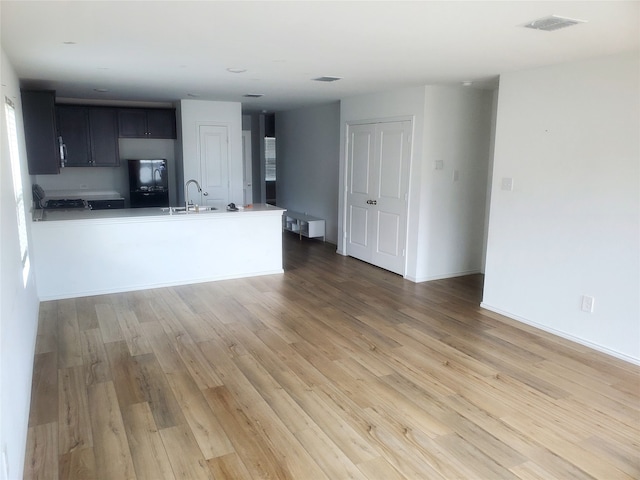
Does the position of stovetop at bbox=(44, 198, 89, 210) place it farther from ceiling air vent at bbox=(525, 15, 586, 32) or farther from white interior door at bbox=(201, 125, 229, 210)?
ceiling air vent at bbox=(525, 15, 586, 32)

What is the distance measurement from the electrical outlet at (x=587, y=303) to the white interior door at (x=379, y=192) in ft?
7.84

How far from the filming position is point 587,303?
3.96 meters

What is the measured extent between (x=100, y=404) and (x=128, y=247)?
2668 mm

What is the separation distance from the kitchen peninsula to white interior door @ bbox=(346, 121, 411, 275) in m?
1.33

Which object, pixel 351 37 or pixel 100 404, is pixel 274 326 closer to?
pixel 100 404

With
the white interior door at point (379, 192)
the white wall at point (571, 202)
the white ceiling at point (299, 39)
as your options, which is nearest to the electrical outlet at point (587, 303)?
the white wall at point (571, 202)

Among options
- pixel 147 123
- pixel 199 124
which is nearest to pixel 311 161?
pixel 199 124

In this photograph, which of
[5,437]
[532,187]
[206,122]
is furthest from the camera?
[206,122]

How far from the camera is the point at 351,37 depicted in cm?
313

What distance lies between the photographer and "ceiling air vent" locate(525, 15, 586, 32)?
8.87ft

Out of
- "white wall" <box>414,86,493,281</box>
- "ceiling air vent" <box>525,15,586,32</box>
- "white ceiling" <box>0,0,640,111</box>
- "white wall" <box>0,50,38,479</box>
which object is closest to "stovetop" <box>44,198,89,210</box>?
"white ceiling" <box>0,0,640,111</box>

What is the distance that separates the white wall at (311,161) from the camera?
798cm

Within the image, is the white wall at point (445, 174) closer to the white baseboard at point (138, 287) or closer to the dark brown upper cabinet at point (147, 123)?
the white baseboard at point (138, 287)

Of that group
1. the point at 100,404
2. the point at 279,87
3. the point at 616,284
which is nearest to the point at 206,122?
the point at 279,87
